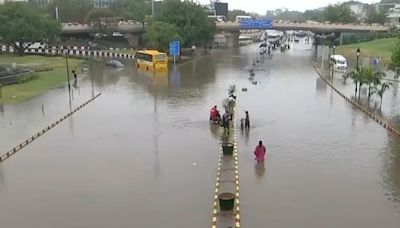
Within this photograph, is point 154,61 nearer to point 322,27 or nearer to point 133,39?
point 133,39

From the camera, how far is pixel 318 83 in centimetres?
4309

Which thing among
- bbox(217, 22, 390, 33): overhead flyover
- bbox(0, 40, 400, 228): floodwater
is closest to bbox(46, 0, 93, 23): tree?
bbox(217, 22, 390, 33): overhead flyover

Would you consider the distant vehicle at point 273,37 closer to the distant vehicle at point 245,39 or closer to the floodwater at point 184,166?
the distant vehicle at point 245,39

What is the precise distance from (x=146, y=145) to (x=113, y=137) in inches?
94.5

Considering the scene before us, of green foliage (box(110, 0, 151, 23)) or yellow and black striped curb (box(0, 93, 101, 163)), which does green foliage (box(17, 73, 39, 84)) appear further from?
green foliage (box(110, 0, 151, 23))

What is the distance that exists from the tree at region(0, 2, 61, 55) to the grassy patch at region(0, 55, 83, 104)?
9.00 ft

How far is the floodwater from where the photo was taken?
47.4 feet

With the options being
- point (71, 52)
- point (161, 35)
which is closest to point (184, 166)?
point (161, 35)

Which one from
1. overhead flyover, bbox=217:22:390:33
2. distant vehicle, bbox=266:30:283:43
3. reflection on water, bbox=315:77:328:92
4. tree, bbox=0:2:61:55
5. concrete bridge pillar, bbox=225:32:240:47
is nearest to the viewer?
reflection on water, bbox=315:77:328:92

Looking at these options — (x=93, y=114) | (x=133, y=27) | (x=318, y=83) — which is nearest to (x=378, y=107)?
(x=318, y=83)

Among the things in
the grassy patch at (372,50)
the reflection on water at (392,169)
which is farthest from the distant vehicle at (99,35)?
the reflection on water at (392,169)

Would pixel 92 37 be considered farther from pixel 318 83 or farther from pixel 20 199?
pixel 20 199

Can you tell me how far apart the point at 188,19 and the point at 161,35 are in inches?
345

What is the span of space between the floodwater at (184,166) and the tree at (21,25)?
33.1m
